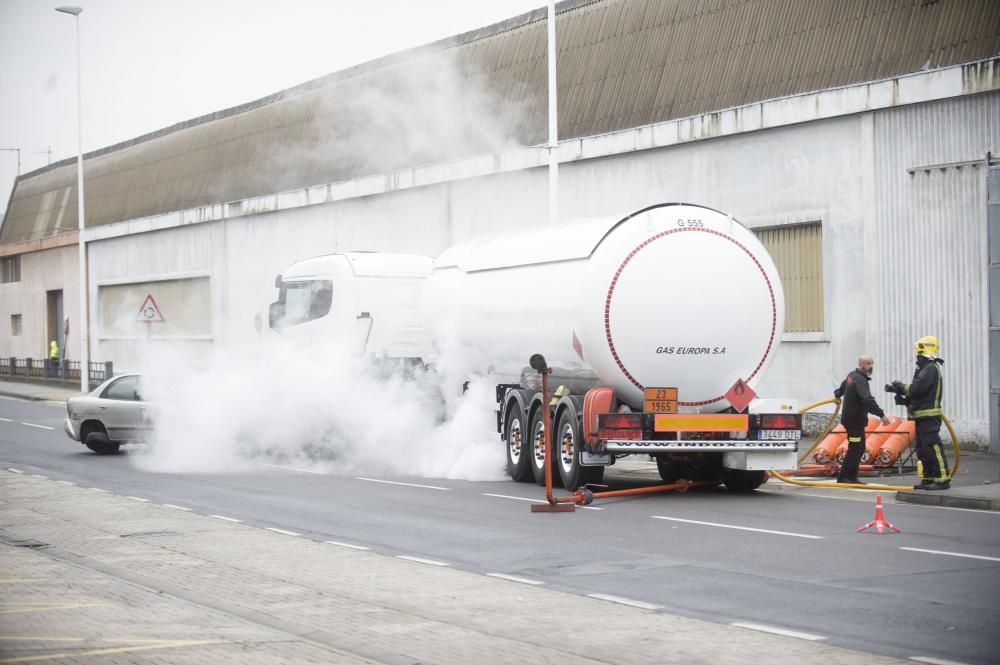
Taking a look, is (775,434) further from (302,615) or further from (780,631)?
(302,615)

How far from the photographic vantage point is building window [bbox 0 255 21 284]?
70.2 m

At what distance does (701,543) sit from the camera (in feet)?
43.4

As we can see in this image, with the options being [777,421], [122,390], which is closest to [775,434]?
[777,421]

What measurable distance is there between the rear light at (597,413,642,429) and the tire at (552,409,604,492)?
668 millimetres

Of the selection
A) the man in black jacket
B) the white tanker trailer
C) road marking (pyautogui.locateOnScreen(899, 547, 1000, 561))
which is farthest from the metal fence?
road marking (pyautogui.locateOnScreen(899, 547, 1000, 561))

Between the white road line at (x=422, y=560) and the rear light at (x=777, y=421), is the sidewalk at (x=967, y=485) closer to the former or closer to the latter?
the rear light at (x=777, y=421)

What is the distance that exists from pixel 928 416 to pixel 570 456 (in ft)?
15.1

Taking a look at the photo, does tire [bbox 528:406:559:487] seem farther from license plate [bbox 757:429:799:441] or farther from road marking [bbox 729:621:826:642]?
road marking [bbox 729:621:826:642]

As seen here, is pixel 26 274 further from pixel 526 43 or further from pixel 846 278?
pixel 846 278

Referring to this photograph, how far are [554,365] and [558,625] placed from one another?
9.61 meters

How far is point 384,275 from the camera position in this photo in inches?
1033

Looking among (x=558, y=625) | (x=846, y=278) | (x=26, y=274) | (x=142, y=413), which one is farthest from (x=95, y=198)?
(x=558, y=625)

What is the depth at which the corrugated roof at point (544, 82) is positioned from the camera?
970 inches

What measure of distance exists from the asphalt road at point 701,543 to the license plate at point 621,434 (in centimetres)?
81
